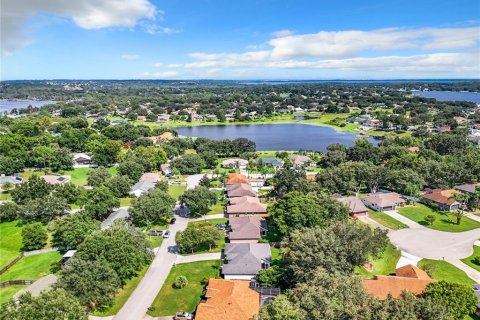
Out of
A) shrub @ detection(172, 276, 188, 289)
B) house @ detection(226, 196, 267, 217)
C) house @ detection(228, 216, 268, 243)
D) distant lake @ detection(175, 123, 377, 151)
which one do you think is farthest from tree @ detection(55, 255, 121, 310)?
distant lake @ detection(175, 123, 377, 151)

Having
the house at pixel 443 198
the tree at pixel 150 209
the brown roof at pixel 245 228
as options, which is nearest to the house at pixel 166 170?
the tree at pixel 150 209

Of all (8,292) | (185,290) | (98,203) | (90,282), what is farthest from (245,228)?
(8,292)

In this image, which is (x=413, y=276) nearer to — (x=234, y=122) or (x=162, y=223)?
(x=162, y=223)

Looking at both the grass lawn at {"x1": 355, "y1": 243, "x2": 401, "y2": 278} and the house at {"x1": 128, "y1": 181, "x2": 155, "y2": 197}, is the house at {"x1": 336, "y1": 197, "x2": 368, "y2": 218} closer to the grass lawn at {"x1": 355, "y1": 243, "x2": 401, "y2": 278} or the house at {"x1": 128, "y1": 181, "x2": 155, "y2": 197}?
the grass lawn at {"x1": 355, "y1": 243, "x2": 401, "y2": 278}

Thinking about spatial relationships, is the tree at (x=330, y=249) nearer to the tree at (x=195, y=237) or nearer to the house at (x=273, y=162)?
the tree at (x=195, y=237)

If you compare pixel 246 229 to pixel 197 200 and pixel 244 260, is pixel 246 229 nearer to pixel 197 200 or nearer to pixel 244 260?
pixel 244 260

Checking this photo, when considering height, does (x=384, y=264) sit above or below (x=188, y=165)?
below
